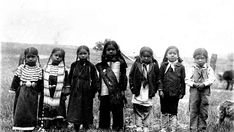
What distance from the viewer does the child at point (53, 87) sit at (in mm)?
5602

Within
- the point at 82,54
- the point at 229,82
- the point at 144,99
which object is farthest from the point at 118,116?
the point at 229,82

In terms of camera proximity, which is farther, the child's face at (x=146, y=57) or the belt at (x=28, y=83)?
the child's face at (x=146, y=57)

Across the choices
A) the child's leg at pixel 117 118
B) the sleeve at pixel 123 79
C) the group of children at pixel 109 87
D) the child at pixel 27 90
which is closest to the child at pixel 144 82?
the group of children at pixel 109 87

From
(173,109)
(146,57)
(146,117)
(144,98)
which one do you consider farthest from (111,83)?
(173,109)

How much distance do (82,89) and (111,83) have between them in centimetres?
57

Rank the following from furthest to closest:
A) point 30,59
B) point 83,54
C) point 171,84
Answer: point 171,84
point 83,54
point 30,59

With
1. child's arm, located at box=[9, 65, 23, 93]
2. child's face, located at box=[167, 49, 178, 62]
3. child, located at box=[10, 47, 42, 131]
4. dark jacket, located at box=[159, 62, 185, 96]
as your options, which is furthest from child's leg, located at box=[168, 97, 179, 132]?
child's arm, located at box=[9, 65, 23, 93]

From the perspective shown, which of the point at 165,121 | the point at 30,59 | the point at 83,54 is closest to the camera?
the point at 30,59

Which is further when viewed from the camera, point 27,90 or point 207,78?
point 207,78

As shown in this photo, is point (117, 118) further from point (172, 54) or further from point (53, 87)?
point (172, 54)

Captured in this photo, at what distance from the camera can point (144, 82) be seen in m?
5.70

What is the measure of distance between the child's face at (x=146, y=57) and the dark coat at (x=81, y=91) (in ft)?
3.24

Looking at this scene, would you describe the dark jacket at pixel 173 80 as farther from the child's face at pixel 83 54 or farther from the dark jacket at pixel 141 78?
the child's face at pixel 83 54

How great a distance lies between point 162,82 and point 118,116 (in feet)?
3.61
